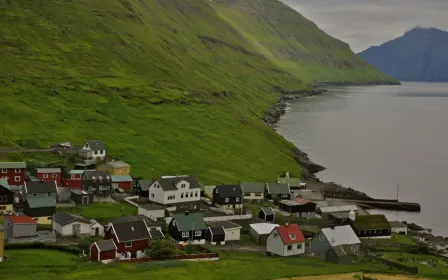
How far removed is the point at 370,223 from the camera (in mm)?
90562

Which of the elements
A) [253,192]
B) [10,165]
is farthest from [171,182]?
[10,165]

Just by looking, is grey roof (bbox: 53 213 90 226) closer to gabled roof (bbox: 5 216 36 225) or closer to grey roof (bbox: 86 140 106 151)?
gabled roof (bbox: 5 216 36 225)

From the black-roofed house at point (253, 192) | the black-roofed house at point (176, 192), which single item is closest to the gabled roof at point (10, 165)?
the black-roofed house at point (176, 192)

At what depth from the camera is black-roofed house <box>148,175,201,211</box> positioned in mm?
91000

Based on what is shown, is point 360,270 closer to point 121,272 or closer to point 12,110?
point 121,272

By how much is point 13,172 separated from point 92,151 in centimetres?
2410

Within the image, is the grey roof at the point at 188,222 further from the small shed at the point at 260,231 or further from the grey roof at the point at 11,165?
the grey roof at the point at 11,165

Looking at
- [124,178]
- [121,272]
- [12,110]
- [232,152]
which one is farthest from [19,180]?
[232,152]

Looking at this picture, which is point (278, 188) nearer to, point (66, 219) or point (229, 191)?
point (229, 191)

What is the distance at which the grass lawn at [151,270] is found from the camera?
5672 centimetres

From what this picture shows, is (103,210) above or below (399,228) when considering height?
above

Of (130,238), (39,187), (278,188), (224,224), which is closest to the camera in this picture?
(130,238)

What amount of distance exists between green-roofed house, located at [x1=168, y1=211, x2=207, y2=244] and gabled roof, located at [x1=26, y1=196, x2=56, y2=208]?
17.3m

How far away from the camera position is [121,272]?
59.1 meters
